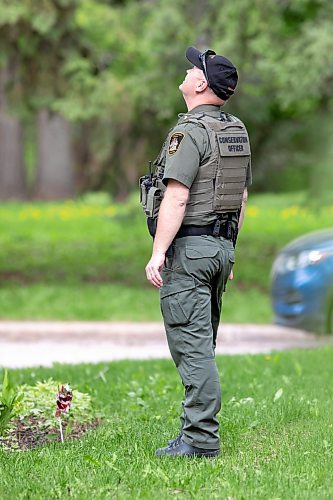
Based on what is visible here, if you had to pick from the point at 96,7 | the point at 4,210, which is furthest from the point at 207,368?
the point at 4,210

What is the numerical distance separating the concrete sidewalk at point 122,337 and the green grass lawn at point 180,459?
12.8 ft

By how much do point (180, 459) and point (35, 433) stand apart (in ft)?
4.43

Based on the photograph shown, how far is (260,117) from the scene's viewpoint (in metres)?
17.7

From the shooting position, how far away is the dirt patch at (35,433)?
254 inches

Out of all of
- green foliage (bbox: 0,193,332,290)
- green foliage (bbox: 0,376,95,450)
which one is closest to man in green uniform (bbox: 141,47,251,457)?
green foliage (bbox: 0,376,95,450)

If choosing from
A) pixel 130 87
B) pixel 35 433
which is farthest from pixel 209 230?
pixel 130 87

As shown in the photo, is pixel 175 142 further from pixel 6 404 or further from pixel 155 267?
pixel 6 404

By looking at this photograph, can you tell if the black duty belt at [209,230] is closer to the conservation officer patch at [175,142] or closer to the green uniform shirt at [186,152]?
the green uniform shirt at [186,152]

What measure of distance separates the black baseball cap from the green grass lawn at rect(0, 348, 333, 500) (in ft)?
6.04

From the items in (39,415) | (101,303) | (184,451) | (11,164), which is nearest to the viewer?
(184,451)

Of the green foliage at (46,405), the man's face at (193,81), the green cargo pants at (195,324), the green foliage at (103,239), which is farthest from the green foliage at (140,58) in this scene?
the green cargo pants at (195,324)

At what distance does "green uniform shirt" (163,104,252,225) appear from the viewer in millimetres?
5602

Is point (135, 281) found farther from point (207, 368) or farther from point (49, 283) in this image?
point (207, 368)

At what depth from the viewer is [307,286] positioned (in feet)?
39.1
